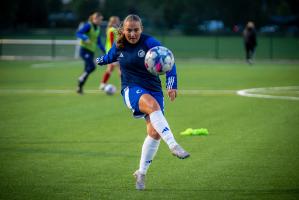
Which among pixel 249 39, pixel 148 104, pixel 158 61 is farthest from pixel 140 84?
pixel 249 39

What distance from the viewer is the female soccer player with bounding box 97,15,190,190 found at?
9.47 meters

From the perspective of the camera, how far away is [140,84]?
970 centimetres

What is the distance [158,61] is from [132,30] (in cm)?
63

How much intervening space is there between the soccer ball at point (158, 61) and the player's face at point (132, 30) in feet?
1.05

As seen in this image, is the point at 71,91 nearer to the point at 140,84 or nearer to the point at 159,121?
the point at 140,84

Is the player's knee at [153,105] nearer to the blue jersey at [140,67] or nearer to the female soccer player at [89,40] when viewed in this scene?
the blue jersey at [140,67]

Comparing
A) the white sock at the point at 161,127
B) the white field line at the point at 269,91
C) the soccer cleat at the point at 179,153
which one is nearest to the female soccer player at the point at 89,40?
the white field line at the point at 269,91

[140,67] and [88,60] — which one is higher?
[140,67]

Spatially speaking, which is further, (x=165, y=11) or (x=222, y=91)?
(x=165, y=11)

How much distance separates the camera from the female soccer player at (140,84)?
373 inches

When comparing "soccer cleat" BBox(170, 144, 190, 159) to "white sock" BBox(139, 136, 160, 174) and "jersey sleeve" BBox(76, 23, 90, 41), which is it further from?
"jersey sleeve" BBox(76, 23, 90, 41)

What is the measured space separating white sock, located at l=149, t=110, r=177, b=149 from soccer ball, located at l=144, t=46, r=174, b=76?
0.58 meters

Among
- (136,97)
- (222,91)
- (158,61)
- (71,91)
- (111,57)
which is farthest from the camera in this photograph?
(71,91)

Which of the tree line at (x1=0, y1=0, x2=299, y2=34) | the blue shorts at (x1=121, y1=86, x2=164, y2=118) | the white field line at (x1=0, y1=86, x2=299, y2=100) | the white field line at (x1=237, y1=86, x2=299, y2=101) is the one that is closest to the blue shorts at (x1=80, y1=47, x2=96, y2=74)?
the white field line at (x1=0, y1=86, x2=299, y2=100)
